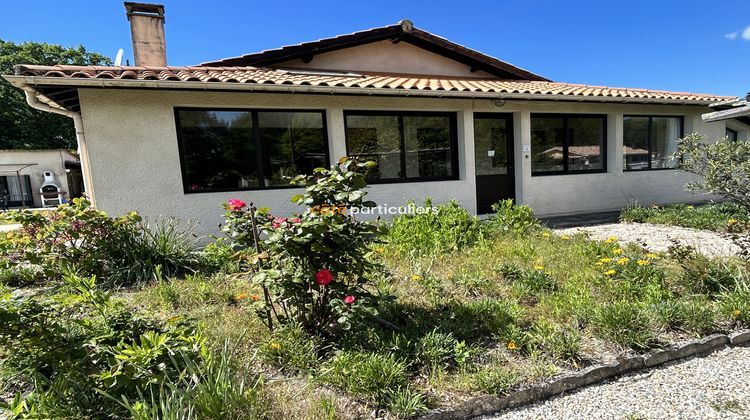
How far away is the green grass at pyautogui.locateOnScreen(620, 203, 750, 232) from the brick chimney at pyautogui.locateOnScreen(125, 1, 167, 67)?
11.2 m

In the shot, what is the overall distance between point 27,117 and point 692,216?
132 feet

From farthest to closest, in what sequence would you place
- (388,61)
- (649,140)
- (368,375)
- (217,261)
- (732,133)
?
1. (732,133)
2. (388,61)
3. (649,140)
4. (217,261)
5. (368,375)

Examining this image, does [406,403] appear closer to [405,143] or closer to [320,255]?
[320,255]

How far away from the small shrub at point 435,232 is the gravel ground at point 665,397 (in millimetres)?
2629

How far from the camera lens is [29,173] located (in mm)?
20844

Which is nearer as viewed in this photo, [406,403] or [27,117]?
[406,403]

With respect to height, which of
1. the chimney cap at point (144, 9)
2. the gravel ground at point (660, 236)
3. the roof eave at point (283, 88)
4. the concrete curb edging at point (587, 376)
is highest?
the chimney cap at point (144, 9)

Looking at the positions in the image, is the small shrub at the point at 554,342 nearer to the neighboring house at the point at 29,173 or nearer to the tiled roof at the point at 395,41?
the tiled roof at the point at 395,41

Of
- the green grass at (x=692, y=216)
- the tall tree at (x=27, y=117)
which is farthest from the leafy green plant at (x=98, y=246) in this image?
the tall tree at (x=27, y=117)

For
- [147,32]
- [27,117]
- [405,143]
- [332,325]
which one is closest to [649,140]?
[405,143]

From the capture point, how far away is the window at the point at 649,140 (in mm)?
8969

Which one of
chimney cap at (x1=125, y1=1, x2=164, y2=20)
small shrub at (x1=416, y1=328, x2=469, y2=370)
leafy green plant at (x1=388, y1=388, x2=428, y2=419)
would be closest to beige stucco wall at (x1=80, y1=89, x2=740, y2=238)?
chimney cap at (x1=125, y1=1, x2=164, y2=20)

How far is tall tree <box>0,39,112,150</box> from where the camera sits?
26.9m

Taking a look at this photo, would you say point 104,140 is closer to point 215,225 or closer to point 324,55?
point 215,225
